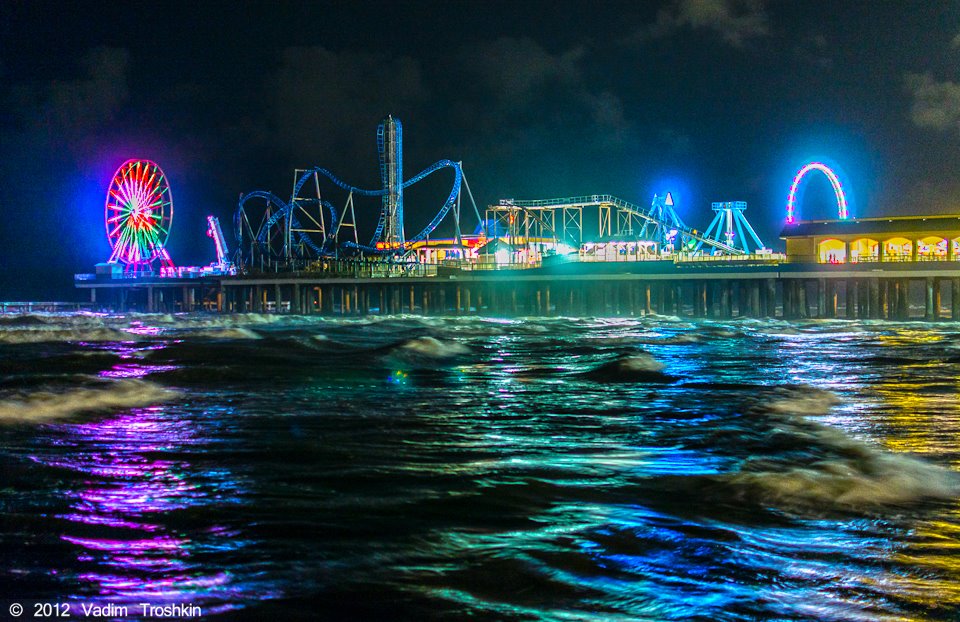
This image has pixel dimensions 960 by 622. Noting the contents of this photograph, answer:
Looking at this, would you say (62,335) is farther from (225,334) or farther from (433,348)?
(433,348)

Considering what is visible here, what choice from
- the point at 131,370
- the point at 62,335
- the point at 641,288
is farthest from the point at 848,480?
the point at 641,288

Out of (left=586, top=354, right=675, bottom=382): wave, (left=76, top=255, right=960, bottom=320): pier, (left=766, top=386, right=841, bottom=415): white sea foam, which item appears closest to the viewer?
(left=766, top=386, right=841, bottom=415): white sea foam

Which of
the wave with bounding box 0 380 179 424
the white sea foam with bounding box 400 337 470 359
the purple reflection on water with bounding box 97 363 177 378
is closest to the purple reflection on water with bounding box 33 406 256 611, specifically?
the wave with bounding box 0 380 179 424

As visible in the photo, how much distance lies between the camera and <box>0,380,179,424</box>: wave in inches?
462

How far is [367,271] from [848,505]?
2450 inches

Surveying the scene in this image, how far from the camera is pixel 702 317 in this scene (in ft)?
147

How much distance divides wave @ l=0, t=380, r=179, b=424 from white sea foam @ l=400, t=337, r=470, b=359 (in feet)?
28.9

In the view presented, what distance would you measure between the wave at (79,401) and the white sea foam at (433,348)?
8803mm

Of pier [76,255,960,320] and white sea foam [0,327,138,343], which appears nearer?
white sea foam [0,327,138,343]

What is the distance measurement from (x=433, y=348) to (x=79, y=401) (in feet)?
39.5

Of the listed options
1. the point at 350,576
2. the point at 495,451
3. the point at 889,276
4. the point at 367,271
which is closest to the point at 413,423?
the point at 495,451

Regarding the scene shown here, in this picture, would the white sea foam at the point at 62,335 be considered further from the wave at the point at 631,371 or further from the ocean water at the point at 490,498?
the wave at the point at 631,371

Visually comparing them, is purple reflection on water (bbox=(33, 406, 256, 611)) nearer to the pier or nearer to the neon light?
the pier

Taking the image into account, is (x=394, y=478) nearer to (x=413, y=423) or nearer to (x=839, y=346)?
(x=413, y=423)
